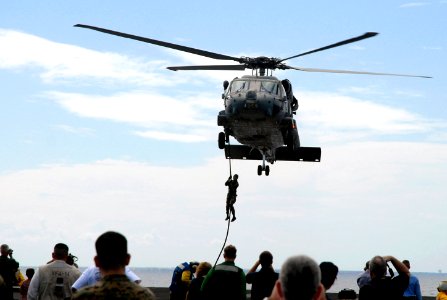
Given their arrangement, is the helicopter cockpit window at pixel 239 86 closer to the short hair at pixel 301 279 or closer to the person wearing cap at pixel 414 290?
the person wearing cap at pixel 414 290

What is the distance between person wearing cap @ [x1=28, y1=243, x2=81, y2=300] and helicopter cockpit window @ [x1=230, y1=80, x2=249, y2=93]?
18.2 meters

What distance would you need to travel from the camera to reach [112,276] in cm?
498

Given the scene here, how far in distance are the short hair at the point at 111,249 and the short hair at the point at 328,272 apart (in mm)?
2616

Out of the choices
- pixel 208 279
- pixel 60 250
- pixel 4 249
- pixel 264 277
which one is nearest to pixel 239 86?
pixel 4 249

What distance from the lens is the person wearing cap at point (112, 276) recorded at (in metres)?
4.82

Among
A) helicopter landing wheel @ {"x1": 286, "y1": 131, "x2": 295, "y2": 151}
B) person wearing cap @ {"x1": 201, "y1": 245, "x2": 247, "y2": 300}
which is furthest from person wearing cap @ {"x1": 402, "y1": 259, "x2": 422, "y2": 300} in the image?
helicopter landing wheel @ {"x1": 286, "y1": 131, "x2": 295, "y2": 151}

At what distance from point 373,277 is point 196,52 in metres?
21.5

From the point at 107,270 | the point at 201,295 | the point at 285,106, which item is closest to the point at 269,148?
the point at 285,106

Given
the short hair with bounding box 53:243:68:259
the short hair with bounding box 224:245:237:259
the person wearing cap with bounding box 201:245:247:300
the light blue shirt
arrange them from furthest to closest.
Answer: the light blue shirt
the short hair with bounding box 224:245:237:259
the person wearing cap with bounding box 201:245:247:300
the short hair with bounding box 53:243:68:259

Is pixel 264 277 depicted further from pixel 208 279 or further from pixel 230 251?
pixel 208 279

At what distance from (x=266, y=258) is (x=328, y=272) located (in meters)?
4.23

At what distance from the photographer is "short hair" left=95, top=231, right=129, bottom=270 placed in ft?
16.4

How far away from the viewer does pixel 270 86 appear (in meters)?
28.7

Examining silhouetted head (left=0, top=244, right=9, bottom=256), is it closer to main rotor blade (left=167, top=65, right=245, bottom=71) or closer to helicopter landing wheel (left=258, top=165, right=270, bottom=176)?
main rotor blade (left=167, top=65, right=245, bottom=71)
